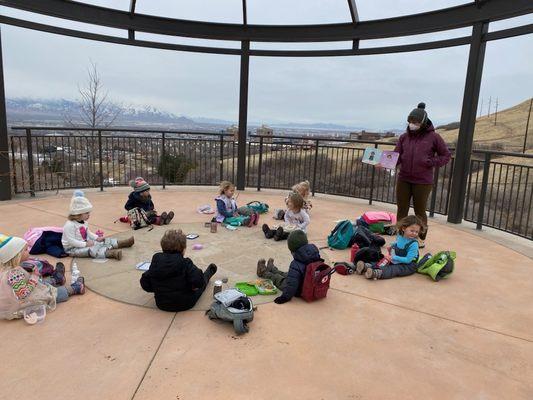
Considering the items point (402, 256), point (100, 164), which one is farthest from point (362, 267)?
point (100, 164)

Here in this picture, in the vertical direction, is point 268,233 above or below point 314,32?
below

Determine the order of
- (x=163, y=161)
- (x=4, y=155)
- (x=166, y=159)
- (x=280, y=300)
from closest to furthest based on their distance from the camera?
(x=280, y=300)
(x=4, y=155)
(x=163, y=161)
(x=166, y=159)

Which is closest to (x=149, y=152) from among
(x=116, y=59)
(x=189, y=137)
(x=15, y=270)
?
(x=189, y=137)

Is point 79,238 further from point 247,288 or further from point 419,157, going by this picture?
point 419,157

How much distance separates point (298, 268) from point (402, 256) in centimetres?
154

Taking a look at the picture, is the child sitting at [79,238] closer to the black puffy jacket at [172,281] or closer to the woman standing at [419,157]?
the black puffy jacket at [172,281]

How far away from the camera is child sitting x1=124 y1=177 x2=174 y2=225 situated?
569 centimetres

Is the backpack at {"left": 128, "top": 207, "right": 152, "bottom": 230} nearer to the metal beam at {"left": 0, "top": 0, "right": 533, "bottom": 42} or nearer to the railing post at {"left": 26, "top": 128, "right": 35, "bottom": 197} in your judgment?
the railing post at {"left": 26, "top": 128, "right": 35, "bottom": 197}

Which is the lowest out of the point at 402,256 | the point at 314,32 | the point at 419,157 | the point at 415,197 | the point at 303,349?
the point at 303,349

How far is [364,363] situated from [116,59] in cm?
1567

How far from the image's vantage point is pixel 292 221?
5.50m

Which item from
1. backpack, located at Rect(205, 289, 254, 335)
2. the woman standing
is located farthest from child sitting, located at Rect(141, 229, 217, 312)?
the woman standing

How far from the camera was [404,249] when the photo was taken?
14.0ft

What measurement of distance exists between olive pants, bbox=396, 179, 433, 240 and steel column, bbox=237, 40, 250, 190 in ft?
13.7
